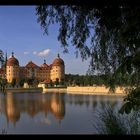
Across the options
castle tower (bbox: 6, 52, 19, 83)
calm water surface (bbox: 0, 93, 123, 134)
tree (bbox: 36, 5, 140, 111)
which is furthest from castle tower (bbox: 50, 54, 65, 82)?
tree (bbox: 36, 5, 140, 111)

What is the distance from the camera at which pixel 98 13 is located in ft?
9.48

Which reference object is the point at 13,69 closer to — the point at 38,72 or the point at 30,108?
the point at 38,72

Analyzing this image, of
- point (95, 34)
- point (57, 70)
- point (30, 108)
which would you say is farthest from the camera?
point (57, 70)

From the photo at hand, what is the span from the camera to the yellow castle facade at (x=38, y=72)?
270 feet

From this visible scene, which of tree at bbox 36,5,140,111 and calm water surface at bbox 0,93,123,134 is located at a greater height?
tree at bbox 36,5,140,111

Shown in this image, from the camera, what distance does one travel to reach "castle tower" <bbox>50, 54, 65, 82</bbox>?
8150 centimetres

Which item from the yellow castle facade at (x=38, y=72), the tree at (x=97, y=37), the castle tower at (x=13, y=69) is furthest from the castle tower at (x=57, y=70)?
the tree at (x=97, y=37)

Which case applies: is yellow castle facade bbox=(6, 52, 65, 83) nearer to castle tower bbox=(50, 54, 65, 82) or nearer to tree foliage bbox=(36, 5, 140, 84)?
castle tower bbox=(50, 54, 65, 82)

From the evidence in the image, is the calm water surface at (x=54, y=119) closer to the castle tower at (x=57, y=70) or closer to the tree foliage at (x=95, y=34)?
the tree foliage at (x=95, y=34)

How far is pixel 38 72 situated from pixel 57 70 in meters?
12.3

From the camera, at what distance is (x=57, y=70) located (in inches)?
3310

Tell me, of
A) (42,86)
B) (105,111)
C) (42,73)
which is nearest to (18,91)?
(42,86)

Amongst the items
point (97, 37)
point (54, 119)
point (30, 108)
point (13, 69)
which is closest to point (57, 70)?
point (13, 69)
